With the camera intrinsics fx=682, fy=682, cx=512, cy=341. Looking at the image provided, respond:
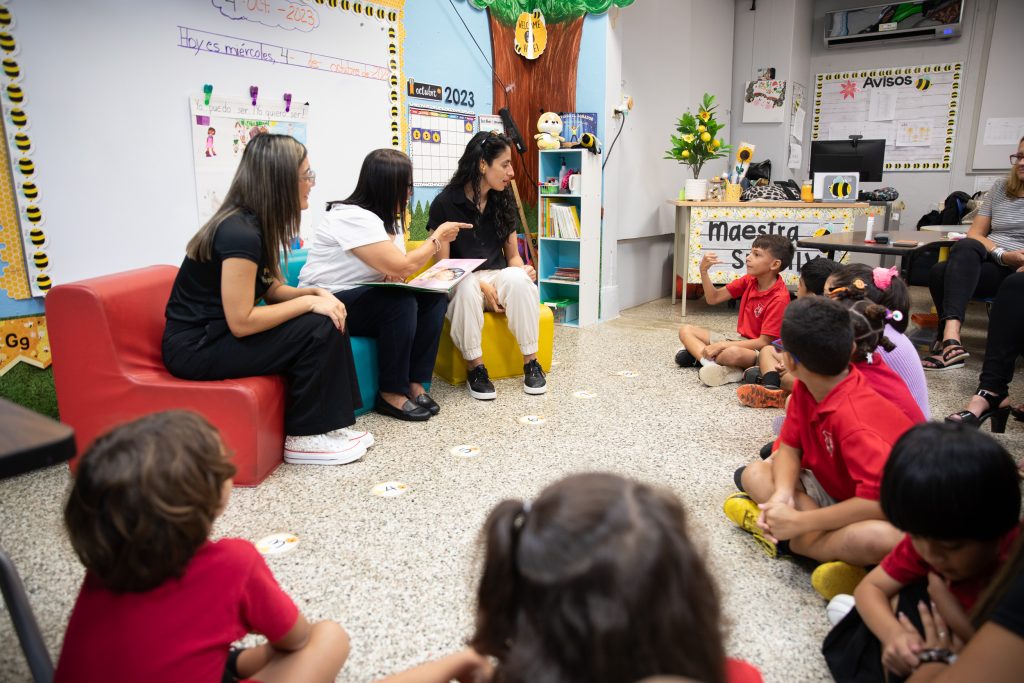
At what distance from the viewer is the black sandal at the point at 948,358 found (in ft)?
10.5

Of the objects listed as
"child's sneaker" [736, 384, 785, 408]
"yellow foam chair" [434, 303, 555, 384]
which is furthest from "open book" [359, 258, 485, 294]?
"child's sneaker" [736, 384, 785, 408]

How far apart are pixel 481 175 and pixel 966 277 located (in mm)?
2364

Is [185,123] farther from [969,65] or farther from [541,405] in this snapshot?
[969,65]

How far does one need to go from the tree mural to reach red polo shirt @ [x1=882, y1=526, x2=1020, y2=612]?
3.61 metres

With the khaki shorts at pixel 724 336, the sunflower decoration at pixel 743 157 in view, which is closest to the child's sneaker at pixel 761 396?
the khaki shorts at pixel 724 336

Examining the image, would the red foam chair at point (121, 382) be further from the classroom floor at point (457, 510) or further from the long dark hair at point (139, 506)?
the long dark hair at point (139, 506)

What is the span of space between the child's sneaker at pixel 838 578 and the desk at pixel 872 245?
221 centimetres

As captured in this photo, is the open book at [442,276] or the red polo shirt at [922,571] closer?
the red polo shirt at [922,571]

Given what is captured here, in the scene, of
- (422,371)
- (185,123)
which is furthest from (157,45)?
(422,371)

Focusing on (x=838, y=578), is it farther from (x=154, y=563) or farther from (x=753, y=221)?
(x=753, y=221)

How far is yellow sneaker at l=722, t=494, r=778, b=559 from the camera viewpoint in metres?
1.73

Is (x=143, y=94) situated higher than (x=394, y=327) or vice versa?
(x=143, y=94)

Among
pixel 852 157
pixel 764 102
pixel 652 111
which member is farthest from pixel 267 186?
pixel 764 102

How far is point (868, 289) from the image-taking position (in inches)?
82.9
